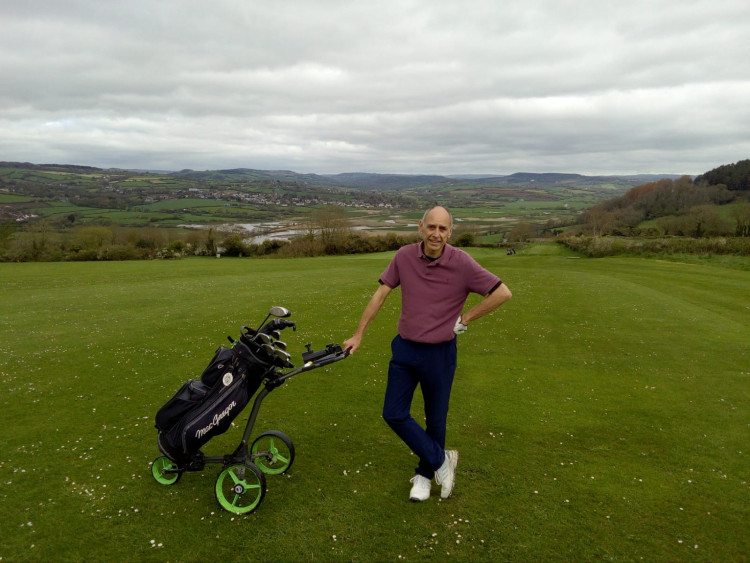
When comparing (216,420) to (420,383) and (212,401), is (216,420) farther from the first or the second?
(420,383)

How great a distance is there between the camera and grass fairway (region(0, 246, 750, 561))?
4320mm

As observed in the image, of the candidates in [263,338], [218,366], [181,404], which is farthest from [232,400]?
[263,338]

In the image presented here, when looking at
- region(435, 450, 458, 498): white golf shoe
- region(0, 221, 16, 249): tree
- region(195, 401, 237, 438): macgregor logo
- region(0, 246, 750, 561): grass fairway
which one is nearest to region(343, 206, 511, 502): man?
region(435, 450, 458, 498): white golf shoe

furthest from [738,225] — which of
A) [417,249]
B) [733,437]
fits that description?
[417,249]

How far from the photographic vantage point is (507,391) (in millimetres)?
8164

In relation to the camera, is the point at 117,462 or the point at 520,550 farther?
the point at 117,462

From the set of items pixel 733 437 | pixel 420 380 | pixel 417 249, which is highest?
pixel 417 249

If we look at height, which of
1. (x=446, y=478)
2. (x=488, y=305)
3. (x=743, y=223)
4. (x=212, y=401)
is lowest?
(x=446, y=478)

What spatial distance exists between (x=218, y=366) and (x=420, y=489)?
8.93ft

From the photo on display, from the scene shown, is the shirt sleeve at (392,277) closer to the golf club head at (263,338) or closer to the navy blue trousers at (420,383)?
the navy blue trousers at (420,383)

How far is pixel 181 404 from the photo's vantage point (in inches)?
192

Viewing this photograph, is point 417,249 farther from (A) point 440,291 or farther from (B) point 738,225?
(B) point 738,225

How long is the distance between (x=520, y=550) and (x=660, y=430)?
386cm

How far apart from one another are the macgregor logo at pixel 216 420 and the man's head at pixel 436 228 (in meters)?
2.77
